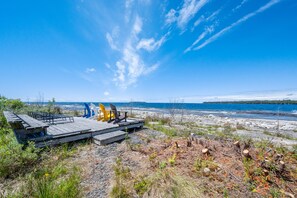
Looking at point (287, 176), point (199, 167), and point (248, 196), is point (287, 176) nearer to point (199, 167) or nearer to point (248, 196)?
point (248, 196)

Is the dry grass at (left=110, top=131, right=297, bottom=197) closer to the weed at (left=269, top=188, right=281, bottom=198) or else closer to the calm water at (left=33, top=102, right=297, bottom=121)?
the weed at (left=269, top=188, right=281, bottom=198)

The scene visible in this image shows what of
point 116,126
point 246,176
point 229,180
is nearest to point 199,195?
point 229,180

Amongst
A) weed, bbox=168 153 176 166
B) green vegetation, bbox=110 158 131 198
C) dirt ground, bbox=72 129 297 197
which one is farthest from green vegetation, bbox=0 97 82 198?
weed, bbox=168 153 176 166

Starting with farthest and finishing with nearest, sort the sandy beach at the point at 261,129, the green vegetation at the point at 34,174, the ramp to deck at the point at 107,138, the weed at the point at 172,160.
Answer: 1. the sandy beach at the point at 261,129
2. the ramp to deck at the point at 107,138
3. the weed at the point at 172,160
4. the green vegetation at the point at 34,174

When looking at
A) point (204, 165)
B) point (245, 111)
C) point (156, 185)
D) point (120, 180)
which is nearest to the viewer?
point (156, 185)

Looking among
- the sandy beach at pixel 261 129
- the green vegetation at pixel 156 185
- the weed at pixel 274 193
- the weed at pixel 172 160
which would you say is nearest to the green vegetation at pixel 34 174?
the green vegetation at pixel 156 185

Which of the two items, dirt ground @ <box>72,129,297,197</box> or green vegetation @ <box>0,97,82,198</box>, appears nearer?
green vegetation @ <box>0,97,82,198</box>

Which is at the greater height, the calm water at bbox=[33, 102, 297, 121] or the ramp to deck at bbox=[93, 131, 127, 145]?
the ramp to deck at bbox=[93, 131, 127, 145]

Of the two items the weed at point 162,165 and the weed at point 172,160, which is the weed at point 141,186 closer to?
the weed at point 162,165

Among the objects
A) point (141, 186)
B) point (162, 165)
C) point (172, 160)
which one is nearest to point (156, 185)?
point (141, 186)

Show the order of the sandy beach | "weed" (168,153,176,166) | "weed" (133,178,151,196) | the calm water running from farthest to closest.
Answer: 1. the calm water
2. the sandy beach
3. "weed" (168,153,176,166)
4. "weed" (133,178,151,196)

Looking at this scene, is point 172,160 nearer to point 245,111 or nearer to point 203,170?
point 203,170

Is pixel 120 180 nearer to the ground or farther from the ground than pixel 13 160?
nearer to the ground

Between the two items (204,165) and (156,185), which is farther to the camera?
(204,165)
